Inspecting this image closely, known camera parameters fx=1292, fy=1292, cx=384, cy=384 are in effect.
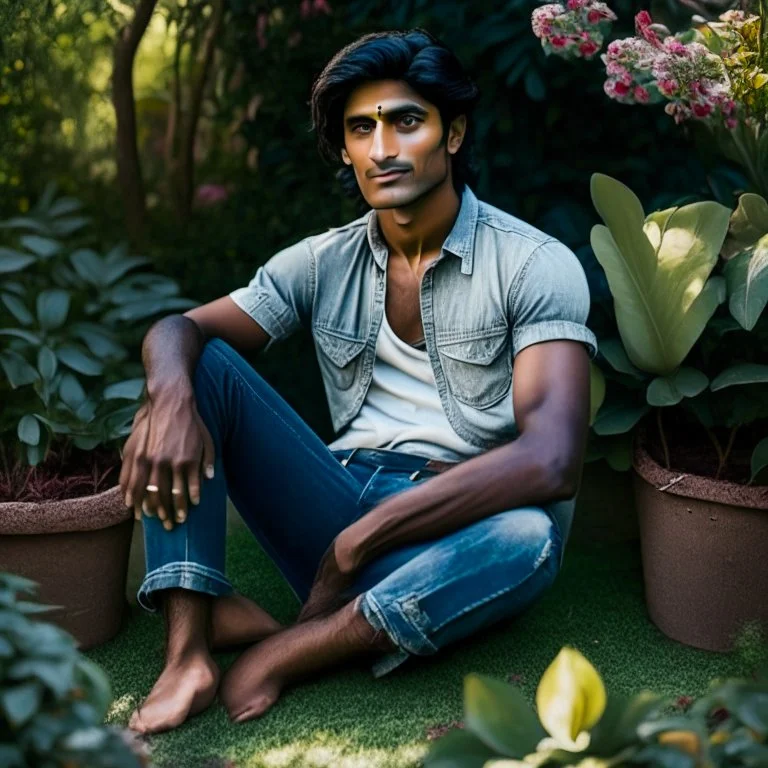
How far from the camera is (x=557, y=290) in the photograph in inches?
107

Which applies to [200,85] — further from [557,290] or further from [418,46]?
[557,290]

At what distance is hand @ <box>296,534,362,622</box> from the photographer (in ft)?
8.69

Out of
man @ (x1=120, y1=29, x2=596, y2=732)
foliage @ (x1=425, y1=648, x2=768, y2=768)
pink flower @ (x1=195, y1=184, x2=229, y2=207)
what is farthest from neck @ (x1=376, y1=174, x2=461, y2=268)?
pink flower @ (x1=195, y1=184, x2=229, y2=207)

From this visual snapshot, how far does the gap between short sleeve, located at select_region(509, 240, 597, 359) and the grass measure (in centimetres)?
68

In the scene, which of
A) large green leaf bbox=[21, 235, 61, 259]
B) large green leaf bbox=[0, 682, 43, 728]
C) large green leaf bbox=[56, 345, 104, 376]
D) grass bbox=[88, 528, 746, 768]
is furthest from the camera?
large green leaf bbox=[21, 235, 61, 259]

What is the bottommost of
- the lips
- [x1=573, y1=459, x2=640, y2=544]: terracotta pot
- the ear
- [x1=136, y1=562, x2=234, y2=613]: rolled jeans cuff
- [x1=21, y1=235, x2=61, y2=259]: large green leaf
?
[x1=573, y1=459, x2=640, y2=544]: terracotta pot

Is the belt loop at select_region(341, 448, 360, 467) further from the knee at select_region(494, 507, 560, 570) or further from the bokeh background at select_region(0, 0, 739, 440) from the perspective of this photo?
the bokeh background at select_region(0, 0, 739, 440)

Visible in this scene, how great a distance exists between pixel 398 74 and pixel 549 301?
59 cm

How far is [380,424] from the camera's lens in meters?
2.95

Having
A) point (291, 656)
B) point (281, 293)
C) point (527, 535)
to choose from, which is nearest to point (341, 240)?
point (281, 293)

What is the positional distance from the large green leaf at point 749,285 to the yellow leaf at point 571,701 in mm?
1079

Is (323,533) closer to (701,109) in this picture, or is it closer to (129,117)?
(701,109)

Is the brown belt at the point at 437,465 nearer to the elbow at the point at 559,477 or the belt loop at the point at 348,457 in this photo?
the belt loop at the point at 348,457

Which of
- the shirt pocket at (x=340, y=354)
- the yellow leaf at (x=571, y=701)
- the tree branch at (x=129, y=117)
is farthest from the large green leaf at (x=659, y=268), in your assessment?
the tree branch at (x=129, y=117)
